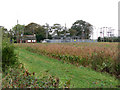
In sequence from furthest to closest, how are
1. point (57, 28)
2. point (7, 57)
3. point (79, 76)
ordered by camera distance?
point (57, 28), point (79, 76), point (7, 57)

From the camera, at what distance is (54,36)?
72.8 metres

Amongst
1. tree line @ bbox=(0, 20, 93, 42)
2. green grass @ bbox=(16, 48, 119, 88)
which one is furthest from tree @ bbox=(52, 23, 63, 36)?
green grass @ bbox=(16, 48, 119, 88)

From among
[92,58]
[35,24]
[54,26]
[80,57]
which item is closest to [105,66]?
[92,58]

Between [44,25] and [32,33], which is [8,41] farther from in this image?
[32,33]

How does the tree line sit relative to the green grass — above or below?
above

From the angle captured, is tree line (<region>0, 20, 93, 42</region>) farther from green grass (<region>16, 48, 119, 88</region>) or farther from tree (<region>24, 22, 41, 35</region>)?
green grass (<region>16, 48, 119, 88</region>)

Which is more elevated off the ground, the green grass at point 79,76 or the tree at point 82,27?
the tree at point 82,27

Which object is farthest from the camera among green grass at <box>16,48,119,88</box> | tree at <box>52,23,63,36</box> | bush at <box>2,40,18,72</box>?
tree at <box>52,23,63,36</box>

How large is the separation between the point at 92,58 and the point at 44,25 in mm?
64169

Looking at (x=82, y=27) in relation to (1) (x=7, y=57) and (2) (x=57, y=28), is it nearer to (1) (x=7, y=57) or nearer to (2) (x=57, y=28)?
(2) (x=57, y=28)

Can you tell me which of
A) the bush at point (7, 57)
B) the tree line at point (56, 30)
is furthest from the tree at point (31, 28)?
the bush at point (7, 57)

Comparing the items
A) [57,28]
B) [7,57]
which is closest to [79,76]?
[7,57]

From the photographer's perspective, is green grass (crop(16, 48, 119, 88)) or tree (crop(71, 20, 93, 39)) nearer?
green grass (crop(16, 48, 119, 88))

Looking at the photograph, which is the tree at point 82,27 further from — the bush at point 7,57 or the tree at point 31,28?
the bush at point 7,57
